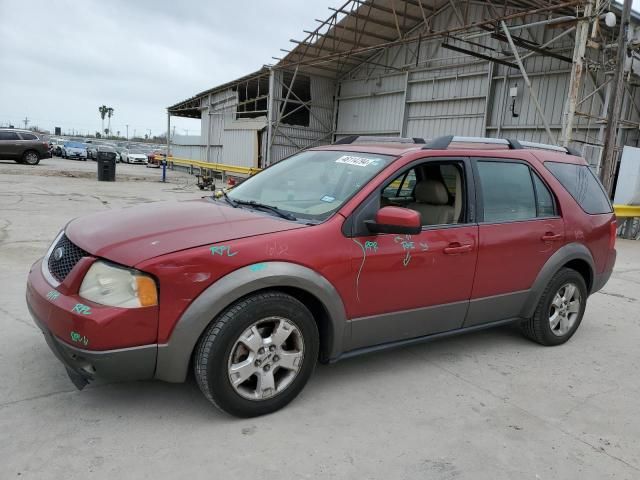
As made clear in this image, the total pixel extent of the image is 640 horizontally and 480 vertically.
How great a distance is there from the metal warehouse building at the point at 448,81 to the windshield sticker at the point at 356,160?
993 cm

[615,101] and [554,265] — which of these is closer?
[554,265]

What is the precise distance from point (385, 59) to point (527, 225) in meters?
19.4

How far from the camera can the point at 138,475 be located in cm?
234

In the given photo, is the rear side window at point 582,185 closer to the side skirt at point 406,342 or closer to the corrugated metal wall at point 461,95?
the side skirt at point 406,342

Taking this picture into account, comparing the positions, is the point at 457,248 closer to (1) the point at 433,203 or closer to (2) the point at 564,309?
(1) the point at 433,203

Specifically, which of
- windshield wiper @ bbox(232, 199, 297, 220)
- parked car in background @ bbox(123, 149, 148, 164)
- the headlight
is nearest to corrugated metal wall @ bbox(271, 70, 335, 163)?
parked car in background @ bbox(123, 149, 148, 164)

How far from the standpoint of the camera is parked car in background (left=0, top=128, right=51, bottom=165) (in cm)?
2397

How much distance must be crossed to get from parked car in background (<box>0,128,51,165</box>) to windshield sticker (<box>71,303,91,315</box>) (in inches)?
1013

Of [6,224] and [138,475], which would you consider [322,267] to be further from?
[6,224]

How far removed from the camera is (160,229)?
9.27ft

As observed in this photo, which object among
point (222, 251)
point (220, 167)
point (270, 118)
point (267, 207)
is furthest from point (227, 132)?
point (222, 251)

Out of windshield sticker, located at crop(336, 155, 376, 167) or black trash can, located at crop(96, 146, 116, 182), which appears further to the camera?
Result: black trash can, located at crop(96, 146, 116, 182)

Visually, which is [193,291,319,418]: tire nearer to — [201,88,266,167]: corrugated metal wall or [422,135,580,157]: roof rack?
[422,135,580,157]: roof rack

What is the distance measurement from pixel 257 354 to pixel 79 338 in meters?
0.91
